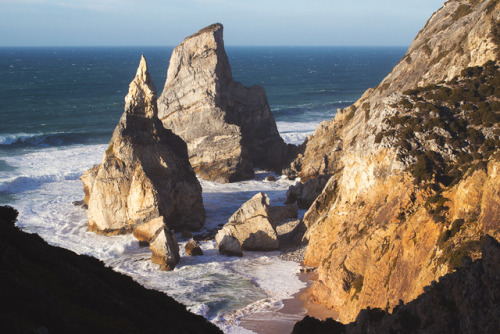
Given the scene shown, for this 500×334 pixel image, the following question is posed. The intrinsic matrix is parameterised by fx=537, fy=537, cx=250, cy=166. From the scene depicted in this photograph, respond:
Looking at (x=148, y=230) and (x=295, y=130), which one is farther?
(x=295, y=130)

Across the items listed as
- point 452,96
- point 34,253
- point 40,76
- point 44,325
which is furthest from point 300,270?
point 40,76

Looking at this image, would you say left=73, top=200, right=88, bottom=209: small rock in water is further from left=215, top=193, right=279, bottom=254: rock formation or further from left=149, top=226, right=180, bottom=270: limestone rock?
left=215, top=193, right=279, bottom=254: rock formation

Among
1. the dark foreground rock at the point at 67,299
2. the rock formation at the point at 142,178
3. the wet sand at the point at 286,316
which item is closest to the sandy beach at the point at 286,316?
the wet sand at the point at 286,316

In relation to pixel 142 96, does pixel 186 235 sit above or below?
below

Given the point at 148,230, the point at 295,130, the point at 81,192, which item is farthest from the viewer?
the point at 295,130

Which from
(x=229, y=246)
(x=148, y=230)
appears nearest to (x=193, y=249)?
(x=229, y=246)

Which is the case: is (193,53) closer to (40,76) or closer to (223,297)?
(223,297)

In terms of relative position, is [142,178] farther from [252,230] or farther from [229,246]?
[252,230]
